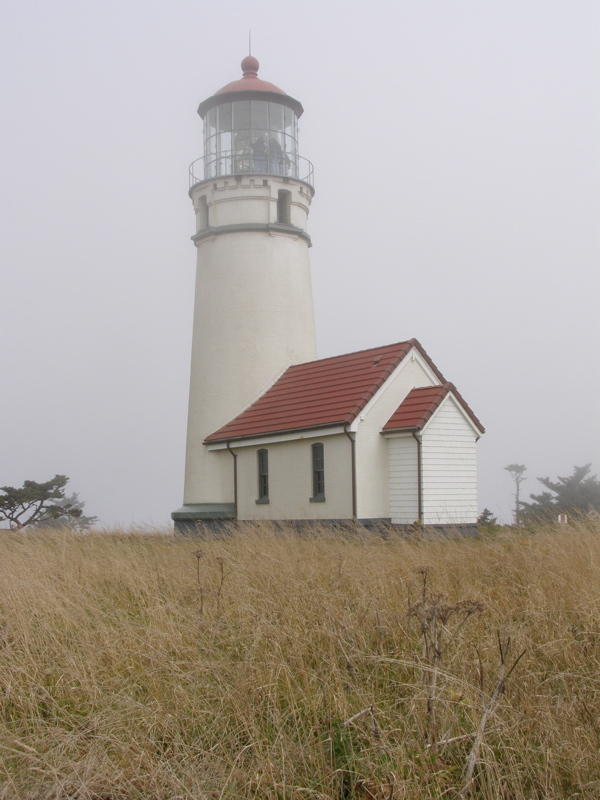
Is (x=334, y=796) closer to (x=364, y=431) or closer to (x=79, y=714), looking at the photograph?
(x=79, y=714)

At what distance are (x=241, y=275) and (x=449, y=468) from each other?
7.12 m

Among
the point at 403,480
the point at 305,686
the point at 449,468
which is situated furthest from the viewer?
the point at 449,468

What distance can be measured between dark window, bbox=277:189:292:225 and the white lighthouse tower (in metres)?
0.03

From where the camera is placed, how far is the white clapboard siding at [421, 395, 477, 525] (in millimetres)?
17141

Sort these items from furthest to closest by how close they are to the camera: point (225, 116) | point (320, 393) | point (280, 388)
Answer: point (225, 116), point (280, 388), point (320, 393)

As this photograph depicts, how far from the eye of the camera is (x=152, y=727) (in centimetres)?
411

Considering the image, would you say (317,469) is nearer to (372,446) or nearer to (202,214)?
(372,446)

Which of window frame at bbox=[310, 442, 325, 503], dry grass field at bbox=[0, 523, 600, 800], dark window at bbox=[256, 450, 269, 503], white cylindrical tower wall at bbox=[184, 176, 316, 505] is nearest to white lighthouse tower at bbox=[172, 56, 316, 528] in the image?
white cylindrical tower wall at bbox=[184, 176, 316, 505]

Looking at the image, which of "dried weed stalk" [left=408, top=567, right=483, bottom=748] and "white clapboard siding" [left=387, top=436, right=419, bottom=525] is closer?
"dried weed stalk" [left=408, top=567, right=483, bottom=748]

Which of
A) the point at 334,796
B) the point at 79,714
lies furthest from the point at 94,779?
the point at 79,714

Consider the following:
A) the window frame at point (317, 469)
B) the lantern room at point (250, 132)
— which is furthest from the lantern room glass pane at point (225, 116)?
the window frame at point (317, 469)

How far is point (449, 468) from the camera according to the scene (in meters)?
17.5

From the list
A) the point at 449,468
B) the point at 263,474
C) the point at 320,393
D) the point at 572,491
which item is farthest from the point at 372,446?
the point at 572,491

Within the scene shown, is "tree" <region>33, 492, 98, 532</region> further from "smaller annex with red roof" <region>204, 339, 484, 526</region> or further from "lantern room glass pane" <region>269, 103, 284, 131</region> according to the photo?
"lantern room glass pane" <region>269, 103, 284, 131</region>
